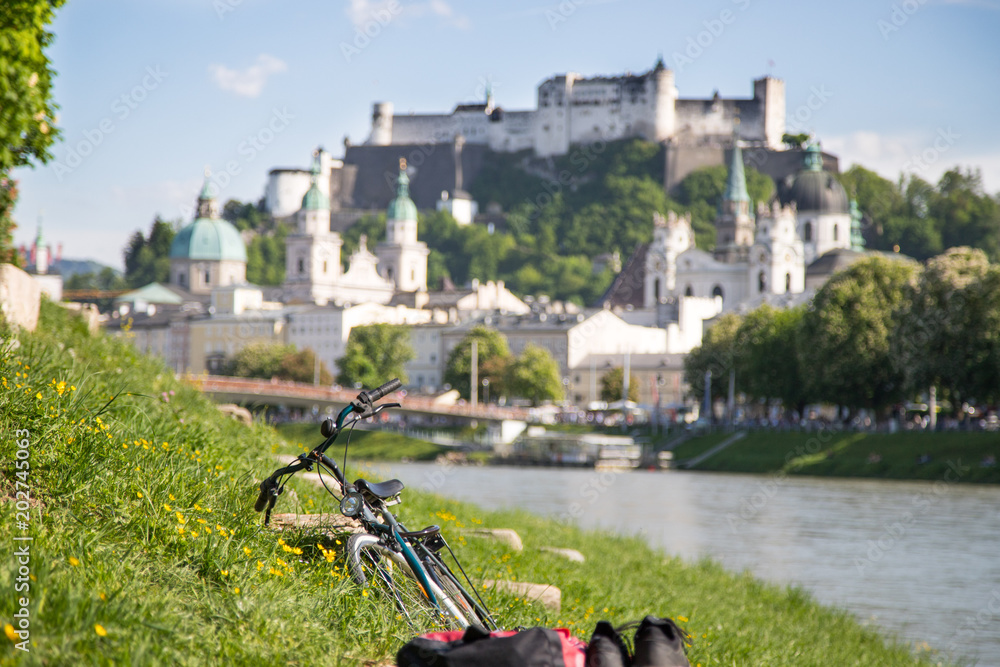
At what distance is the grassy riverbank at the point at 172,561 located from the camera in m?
4.38

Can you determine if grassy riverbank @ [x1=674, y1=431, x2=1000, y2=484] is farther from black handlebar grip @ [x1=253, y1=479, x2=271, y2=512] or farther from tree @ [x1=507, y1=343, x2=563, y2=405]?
black handlebar grip @ [x1=253, y1=479, x2=271, y2=512]

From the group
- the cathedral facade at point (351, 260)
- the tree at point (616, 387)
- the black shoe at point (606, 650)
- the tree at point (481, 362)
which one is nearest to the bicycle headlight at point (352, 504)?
the black shoe at point (606, 650)

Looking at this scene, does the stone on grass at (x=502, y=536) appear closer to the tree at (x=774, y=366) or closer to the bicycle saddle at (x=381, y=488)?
the bicycle saddle at (x=381, y=488)

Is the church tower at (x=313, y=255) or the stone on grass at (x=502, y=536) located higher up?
the church tower at (x=313, y=255)

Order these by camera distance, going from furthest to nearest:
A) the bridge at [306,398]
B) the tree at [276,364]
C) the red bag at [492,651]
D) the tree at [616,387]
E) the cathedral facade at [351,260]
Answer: the cathedral facade at [351,260]
the tree at [276,364]
the tree at [616,387]
the bridge at [306,398]
the red bag at [492,651]

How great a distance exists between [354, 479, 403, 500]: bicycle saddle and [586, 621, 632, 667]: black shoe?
112 cm

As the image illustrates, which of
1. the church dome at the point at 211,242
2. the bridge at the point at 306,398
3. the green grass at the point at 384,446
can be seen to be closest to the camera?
the bridge at the point at 306,398

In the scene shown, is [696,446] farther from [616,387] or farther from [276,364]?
[276,364]

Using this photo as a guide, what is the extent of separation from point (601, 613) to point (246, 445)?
2.72 m

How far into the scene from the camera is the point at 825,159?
5261 inches

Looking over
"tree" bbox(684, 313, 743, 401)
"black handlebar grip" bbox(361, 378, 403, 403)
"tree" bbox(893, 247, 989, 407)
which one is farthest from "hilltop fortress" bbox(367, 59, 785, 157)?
"black handlebar grip" bbox(361, 378, 403, 403)

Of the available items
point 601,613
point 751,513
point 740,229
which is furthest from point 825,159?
point 601,613

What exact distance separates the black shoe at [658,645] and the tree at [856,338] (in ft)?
140

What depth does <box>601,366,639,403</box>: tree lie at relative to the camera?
84688mm
